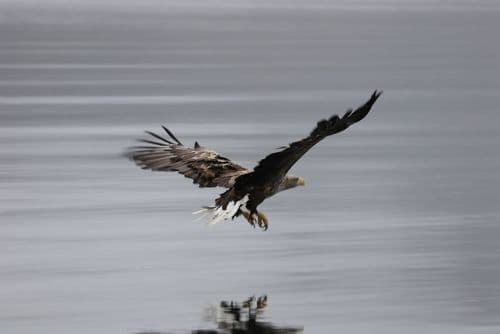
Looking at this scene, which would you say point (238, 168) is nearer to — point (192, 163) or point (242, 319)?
point (192, 163)

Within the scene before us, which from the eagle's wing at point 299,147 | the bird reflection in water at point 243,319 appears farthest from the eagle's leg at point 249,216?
the bird reflection in water at point 243,319

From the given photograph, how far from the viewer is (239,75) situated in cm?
2711

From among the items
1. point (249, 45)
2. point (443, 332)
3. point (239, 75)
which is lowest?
point (443, 332)

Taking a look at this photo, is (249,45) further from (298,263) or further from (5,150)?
(298,263)

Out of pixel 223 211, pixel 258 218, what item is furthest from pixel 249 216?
pixel 223 211

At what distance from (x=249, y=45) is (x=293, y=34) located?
6.50 m

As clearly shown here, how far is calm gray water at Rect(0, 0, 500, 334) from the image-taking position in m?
8.91

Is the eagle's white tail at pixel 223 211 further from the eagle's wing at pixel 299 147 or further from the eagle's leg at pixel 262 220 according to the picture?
the eagle's leg at pixel 262 220

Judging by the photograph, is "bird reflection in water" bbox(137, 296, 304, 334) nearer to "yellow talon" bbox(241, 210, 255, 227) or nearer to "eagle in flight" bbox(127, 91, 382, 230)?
"eagle in flight" bbox(127, 91, 382, 230)

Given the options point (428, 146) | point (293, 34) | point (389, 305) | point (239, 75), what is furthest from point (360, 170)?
point (293, 34)

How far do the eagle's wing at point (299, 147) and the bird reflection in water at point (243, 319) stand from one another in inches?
35.5

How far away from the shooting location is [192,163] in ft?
34.7

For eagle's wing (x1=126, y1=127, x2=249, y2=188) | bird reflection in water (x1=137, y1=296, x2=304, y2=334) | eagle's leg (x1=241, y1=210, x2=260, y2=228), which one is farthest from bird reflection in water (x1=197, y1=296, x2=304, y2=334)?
eagle's leg (x1=241, y1=210, x2=260, y2=228)

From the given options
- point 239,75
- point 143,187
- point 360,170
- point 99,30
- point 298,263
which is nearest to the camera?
point 298,263
